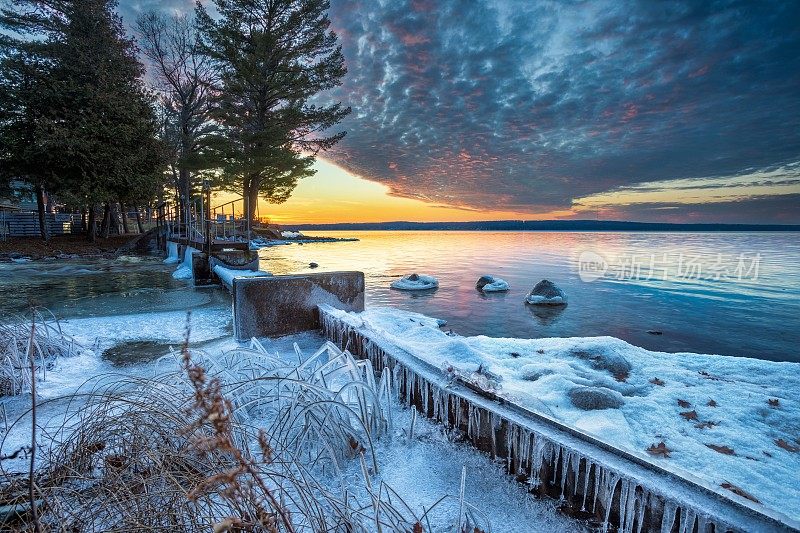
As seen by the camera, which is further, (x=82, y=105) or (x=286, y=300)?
(x=82, y=105)

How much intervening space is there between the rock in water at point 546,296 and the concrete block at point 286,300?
338 inches

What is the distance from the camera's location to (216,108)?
97.8 feet

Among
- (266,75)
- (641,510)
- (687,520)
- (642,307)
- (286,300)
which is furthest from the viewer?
(266,75)

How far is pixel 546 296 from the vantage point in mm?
13078

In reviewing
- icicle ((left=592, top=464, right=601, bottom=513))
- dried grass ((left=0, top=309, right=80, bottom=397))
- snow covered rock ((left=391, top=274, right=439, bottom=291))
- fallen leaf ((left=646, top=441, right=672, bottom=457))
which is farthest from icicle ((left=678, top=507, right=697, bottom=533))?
snow covered rock ((left=391, top=274, right=439, bottom=291))

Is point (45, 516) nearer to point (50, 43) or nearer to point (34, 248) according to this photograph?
point (34, 248)

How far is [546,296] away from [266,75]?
25.2 meters

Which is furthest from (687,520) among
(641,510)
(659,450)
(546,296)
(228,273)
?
(546,296)

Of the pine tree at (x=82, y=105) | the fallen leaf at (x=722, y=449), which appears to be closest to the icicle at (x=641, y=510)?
the fallen leaf at (x=722, y=449)

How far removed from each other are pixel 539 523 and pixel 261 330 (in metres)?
4.42

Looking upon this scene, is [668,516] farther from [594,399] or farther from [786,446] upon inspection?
[786,446]

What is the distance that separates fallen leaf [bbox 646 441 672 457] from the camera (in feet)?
11.6

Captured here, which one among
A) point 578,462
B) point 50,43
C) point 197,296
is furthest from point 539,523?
point 50,43

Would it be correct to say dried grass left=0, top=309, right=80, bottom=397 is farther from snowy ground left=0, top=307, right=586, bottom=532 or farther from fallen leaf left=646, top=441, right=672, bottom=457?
fallen leaf left=646, top=441, right=672, bottom=457
